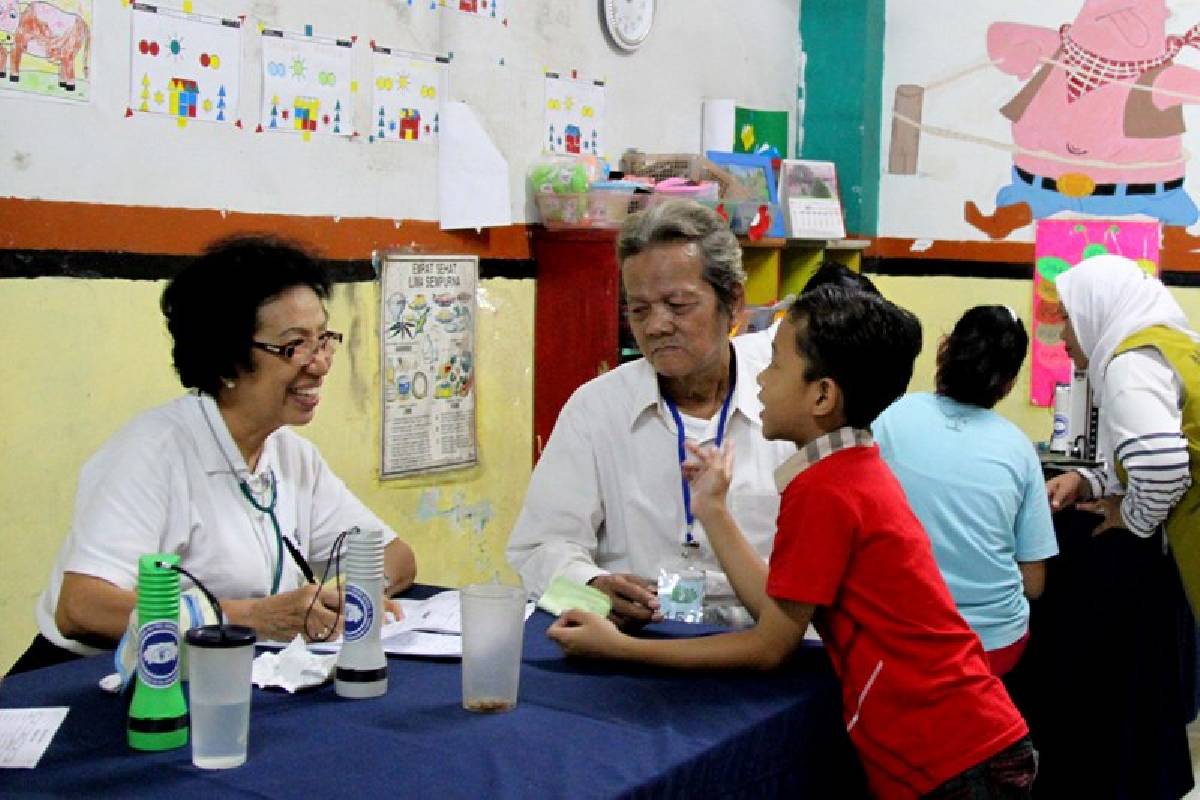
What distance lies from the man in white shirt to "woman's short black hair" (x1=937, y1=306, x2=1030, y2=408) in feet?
2.87

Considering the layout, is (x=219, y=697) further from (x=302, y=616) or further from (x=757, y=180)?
(x=757, y=180)

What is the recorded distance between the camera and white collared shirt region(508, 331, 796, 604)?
106 inches

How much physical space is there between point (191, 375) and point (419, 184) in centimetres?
165

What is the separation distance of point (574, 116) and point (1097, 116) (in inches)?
96.5

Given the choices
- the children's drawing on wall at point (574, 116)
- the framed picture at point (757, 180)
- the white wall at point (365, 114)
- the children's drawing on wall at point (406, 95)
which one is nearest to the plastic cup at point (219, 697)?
the white wall at point (365, 114)

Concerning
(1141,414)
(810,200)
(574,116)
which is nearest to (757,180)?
(810,200)

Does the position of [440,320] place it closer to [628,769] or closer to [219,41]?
[219,41]

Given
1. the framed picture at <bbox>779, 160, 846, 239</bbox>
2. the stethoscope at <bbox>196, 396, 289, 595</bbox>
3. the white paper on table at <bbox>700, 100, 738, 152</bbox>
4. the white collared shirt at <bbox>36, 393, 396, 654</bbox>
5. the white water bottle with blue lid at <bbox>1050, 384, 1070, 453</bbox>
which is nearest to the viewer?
the white collared shirt at <bbox>36, 393, 396, 654</bbox>

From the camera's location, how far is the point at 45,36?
288cm

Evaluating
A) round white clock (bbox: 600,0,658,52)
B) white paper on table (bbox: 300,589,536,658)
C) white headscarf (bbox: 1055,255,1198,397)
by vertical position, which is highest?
round white clock (bbox: 600,0,658,52)

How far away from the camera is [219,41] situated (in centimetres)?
334

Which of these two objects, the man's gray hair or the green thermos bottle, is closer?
the green thermos bottle

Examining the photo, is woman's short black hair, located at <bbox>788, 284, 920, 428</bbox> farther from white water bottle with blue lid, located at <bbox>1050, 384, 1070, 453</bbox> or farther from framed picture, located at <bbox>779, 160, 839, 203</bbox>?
framed picture, located at <bbox>779, 160, 839, 203</bbox>

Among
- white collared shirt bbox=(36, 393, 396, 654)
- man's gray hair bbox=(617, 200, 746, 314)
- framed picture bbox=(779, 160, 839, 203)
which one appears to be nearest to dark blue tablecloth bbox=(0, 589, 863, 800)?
white collared shirt bbox=(36, 393, 396, 654)
